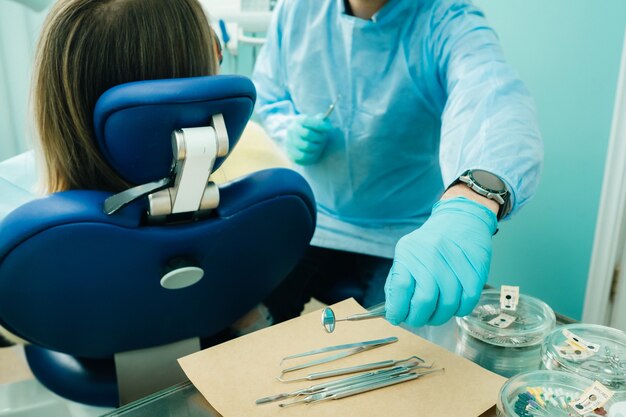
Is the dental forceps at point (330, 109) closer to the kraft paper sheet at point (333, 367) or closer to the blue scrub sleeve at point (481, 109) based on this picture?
the blue scrub sleeve at point (481, 109)

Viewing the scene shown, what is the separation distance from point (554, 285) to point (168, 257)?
1390mm

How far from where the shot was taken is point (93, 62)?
2.34 feet

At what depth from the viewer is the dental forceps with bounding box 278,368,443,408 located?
577 mm

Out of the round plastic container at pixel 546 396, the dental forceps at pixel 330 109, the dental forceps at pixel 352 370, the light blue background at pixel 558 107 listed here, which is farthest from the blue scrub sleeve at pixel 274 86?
the round plastic container at pixel 546 396

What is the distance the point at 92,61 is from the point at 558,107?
133 centimetres

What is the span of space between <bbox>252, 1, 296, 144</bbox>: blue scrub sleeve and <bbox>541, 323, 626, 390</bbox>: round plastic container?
832mm

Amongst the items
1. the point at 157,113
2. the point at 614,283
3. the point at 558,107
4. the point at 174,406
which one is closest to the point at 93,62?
the point at 157,113

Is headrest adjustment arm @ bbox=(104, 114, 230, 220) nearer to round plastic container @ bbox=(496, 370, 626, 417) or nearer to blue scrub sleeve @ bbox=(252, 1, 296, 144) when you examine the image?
round plastic container @ bbox=(496, 370, 626, 417)

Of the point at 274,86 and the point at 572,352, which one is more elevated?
the point at 274,86

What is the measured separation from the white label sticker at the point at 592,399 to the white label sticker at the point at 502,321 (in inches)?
5.9

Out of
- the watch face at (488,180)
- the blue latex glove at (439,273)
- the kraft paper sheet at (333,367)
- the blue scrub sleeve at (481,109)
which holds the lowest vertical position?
the kraft paper sheet at (333,367)

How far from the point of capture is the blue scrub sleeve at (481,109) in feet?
2.53

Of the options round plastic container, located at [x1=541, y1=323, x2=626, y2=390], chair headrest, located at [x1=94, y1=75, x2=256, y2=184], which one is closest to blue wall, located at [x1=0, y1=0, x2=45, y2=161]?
chair headrest, located at [x1=94, y1=75, x2=256, y2=184]

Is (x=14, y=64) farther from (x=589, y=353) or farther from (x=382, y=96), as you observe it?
(x=589, y=353)
